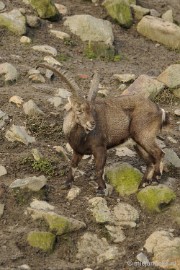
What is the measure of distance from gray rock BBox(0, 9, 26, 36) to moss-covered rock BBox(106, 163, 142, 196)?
6052mm

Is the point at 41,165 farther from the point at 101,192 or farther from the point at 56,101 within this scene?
the point at 56,101

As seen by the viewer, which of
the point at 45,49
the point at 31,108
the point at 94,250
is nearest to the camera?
the point at 94,250

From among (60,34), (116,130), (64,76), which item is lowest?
(60,34)

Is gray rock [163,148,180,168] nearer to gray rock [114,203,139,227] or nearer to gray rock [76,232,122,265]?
gray rock [114,203,139,227]

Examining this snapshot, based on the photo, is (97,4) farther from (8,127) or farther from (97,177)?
(97,177)

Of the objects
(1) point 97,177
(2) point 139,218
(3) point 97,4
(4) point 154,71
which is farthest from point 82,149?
(3) point 97,4

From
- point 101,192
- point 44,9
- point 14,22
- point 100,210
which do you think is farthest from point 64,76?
point 44,9

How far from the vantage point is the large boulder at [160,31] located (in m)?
17.6

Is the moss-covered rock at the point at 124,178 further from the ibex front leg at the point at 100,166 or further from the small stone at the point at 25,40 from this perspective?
the small stone at the point at 25,40

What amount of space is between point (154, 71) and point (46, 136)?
16.7 ft

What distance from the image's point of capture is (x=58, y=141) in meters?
12.1

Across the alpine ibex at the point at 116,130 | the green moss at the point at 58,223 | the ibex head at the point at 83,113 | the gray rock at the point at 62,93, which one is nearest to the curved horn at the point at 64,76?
the ibex head at the point at 83,113

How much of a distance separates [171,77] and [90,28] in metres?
3.04

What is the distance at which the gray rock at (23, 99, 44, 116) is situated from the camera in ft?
41.0
